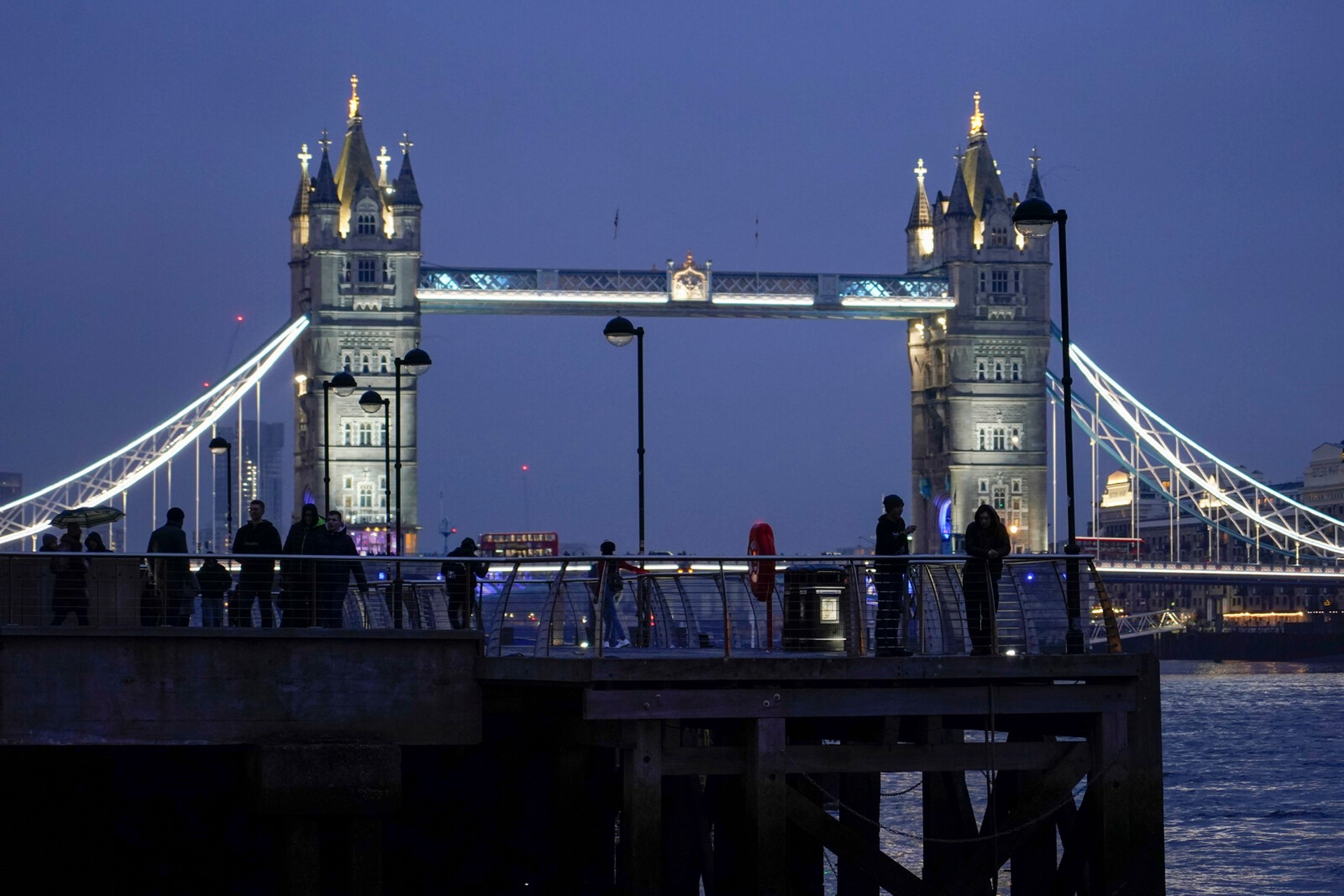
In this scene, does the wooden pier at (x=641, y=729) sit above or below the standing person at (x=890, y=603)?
below

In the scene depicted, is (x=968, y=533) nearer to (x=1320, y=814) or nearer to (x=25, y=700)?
(x=25, y=700)

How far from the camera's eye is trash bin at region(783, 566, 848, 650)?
1653 cm

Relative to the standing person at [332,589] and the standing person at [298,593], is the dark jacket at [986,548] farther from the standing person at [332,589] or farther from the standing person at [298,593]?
the standing person at [298,593]

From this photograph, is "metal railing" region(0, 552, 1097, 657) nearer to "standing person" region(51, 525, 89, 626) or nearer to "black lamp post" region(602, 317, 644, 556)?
"standing person" region(51, 525, 89, 626)

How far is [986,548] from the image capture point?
15820 millimetres

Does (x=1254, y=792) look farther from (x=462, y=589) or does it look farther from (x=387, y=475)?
(x=462, y=589)

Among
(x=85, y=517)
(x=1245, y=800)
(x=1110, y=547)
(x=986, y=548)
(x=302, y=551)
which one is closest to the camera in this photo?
(x=986, y=548)

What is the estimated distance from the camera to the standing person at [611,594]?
1585cm

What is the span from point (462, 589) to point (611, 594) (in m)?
Answer: 1.20

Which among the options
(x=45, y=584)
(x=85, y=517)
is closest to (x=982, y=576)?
(x=45, y=584)

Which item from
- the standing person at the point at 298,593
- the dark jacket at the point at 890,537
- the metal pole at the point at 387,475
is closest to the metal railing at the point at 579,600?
the standing person at the point at 298,593

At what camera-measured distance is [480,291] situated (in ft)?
289

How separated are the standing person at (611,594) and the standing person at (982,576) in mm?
2337

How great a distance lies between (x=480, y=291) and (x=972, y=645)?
7316cm
